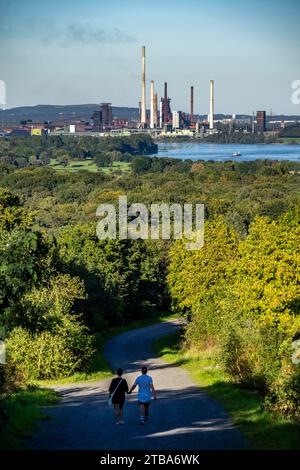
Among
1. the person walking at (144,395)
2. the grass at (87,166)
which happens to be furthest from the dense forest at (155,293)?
the grass at (87,166)

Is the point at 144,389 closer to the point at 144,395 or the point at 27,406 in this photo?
the point at 144,395

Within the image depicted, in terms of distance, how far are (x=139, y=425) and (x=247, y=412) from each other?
2051mm

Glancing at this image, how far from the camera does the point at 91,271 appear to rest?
42.7m

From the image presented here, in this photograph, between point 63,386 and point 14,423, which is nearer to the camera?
point 14,423

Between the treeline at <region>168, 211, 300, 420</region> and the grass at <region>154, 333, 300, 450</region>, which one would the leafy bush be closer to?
the grass at <region>154, 333, 300, 450</region>

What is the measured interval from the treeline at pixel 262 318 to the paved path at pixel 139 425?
1008mm

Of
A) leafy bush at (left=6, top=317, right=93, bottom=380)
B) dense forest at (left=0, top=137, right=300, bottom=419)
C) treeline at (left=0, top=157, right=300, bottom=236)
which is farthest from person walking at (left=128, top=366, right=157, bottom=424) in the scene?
treeline at (left=0, top=157, right=300, bottom=236)

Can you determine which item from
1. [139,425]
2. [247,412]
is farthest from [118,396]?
[247,412]

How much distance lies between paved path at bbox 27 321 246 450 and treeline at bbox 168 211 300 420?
1.01m

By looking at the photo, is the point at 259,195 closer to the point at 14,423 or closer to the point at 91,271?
the point at 91,271

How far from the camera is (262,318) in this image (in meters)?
21.5
